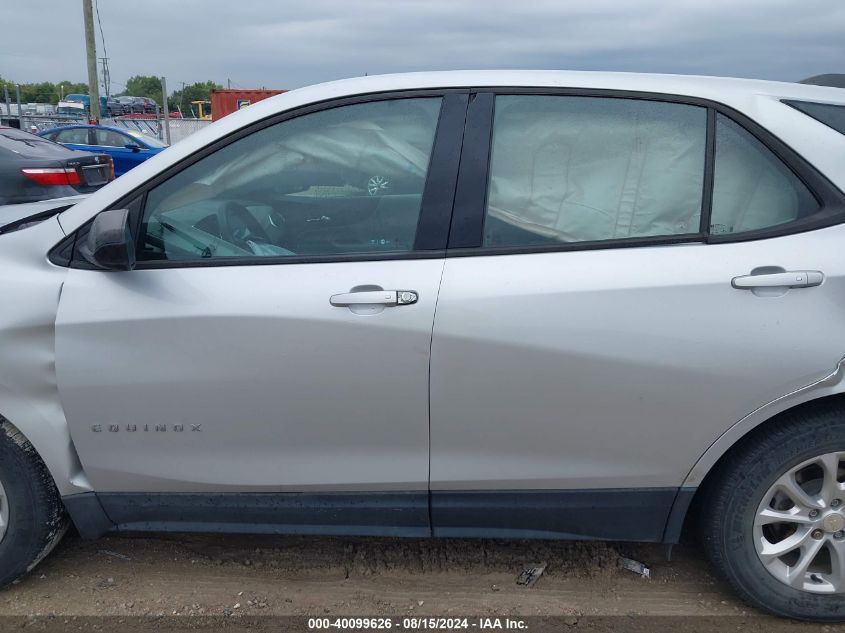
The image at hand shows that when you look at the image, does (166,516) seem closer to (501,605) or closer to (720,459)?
Result: (501,605)

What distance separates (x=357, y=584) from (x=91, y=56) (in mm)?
21308

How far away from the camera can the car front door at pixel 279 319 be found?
2404 mm

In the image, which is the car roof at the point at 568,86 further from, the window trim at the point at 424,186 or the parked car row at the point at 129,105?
the parked car row at the point at 129,105

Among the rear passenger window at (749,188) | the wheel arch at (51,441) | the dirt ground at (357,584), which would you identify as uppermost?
the rear passenger window at (749,188)

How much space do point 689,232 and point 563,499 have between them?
0.96 metres

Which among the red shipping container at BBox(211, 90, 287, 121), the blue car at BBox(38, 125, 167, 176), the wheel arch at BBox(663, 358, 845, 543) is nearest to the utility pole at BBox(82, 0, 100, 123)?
the red shipping container at BBox(211, 90, 287, 121)

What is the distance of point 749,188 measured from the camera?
8.07 ft

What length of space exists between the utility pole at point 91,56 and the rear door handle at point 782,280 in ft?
70.1

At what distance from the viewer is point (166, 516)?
2.66m

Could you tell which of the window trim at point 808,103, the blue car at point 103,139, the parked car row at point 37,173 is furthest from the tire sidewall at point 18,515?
the blue car at point 103,139

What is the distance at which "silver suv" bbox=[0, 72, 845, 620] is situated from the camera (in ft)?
7.75

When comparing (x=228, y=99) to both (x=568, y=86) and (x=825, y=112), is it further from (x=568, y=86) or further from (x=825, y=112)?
(x=825, y=112)

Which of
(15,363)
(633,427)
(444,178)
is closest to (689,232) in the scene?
(633,427)

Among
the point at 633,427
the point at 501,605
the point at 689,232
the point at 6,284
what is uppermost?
the point at 689,232
